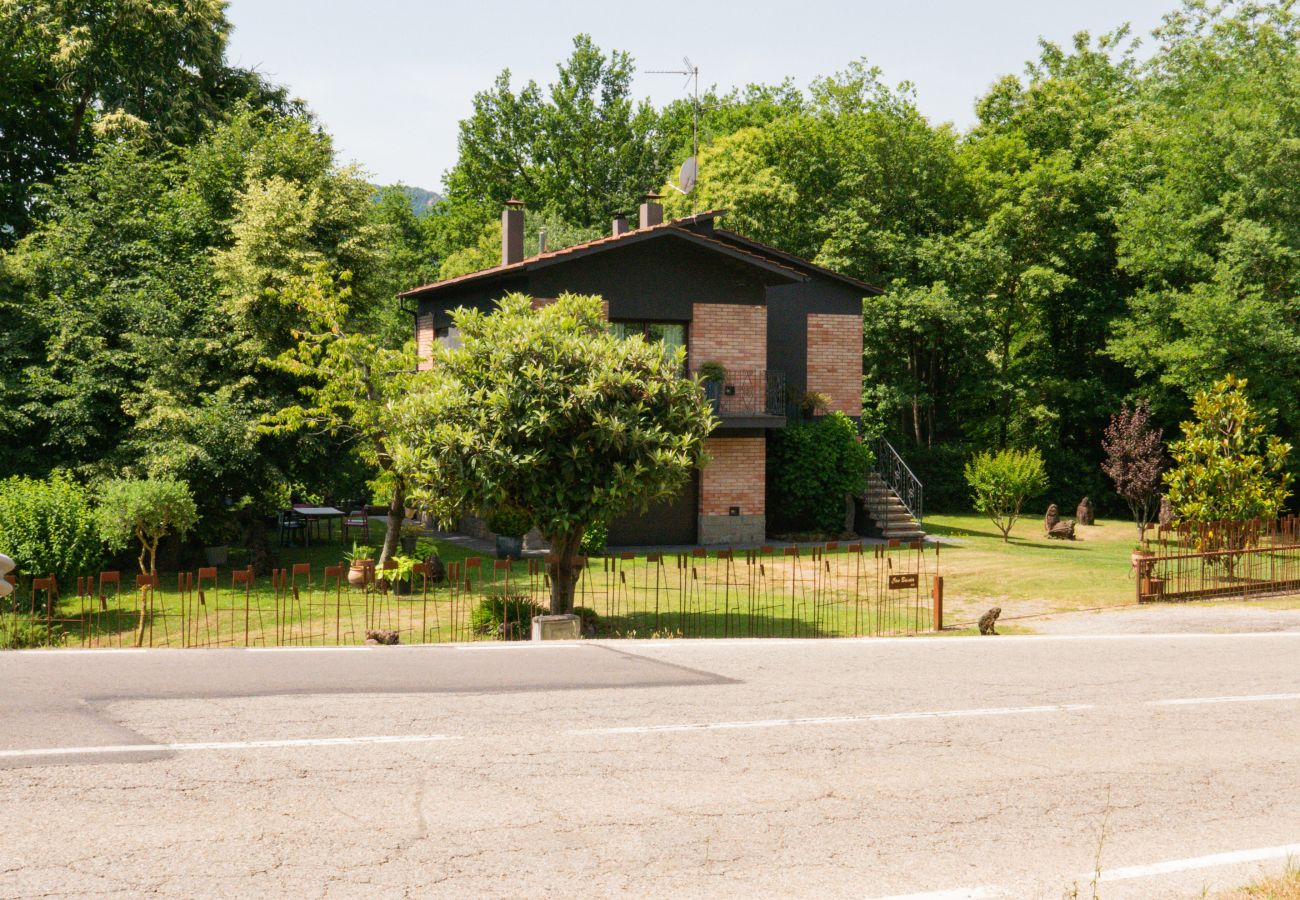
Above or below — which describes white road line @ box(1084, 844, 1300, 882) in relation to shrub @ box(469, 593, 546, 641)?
below

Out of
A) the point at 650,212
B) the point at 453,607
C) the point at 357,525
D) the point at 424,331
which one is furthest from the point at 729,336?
the point at 453,607

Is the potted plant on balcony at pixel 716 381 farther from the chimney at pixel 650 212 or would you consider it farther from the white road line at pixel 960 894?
the white road line at pixel 960 894

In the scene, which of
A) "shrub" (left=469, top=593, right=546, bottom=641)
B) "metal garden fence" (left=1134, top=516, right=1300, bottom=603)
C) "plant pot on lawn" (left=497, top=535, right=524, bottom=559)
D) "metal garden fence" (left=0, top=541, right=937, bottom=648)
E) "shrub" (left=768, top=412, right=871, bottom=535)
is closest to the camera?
"shrub" (left=469, top=593, right=546, bottom=641)

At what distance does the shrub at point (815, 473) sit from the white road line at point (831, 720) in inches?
754

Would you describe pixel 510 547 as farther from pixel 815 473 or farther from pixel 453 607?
pixel 453 607

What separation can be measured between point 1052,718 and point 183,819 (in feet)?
22.6

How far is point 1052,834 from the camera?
265 inches

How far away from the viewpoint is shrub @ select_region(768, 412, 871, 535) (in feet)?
96.5

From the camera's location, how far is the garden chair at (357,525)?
29.1 metres

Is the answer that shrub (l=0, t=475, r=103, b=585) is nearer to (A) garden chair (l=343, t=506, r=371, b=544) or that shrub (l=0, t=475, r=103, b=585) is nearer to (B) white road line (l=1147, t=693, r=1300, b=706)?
(A) garden chair (l=343, t=506, r=371, b=544)

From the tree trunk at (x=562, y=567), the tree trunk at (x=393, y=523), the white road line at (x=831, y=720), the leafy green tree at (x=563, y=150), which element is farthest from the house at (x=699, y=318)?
the leafy green tree at (x=563, y=150)

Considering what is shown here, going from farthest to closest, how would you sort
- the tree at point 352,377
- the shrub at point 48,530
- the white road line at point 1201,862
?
the tree at point 352,377
the shrub at point 48,530
the white road line at point 1201,862

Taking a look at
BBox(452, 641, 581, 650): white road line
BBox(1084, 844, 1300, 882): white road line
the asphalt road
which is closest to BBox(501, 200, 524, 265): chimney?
BBox(452, 641, 581, 650): white road line

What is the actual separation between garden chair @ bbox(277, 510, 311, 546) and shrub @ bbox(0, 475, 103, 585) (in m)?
8.87
